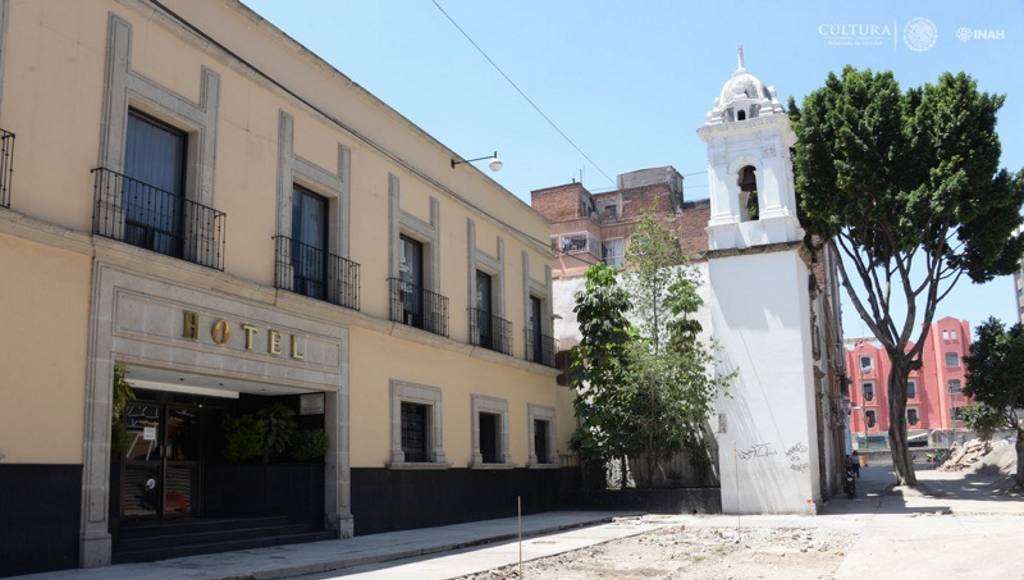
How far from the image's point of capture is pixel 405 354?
1809 cm

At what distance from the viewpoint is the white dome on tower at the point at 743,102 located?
973 inches

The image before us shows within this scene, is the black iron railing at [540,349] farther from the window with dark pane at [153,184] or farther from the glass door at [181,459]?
the window with dark pane at [153,184]

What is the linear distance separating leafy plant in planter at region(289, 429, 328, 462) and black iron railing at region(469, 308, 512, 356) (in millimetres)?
6929

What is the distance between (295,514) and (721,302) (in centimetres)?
1326

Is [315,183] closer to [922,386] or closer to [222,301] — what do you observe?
[222,301]

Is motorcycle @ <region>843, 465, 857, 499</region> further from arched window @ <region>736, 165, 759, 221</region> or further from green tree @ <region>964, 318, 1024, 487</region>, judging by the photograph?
arched window @ <region>736, 165, 759, 221</region>

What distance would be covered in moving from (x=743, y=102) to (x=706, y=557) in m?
15.0

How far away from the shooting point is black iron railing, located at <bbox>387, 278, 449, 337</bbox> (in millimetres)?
18812

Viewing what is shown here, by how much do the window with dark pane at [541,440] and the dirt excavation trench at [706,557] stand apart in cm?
689

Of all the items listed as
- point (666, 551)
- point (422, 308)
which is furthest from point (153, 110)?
point (666, 551)

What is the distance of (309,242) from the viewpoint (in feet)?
52.6

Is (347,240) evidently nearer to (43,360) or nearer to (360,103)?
(360,103)

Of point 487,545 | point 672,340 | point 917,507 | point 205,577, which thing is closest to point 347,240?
point 487,545

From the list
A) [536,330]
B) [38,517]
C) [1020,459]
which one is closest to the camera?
[38,517]
